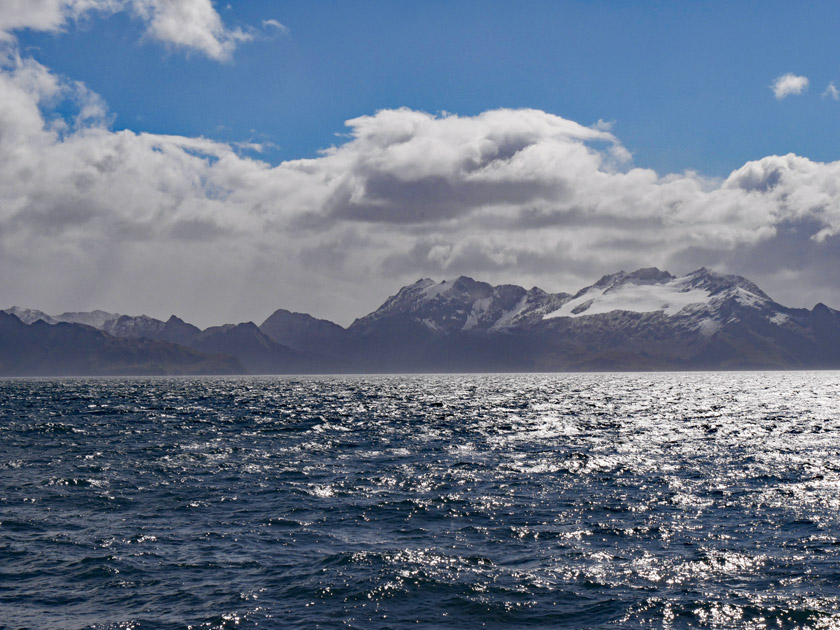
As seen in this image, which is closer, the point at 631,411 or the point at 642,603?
the point at 642,603

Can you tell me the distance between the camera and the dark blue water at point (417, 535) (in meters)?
26.5

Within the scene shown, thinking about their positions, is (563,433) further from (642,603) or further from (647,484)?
(642,603)

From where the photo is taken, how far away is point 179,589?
28.5 m

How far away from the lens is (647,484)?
51.6 metres

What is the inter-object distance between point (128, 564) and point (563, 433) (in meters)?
64.3

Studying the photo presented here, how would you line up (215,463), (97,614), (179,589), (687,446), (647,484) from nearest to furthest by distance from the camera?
1. (97,614)
2. (179,589)
3. (647,484)
4. (215,463)
5. (687,446)

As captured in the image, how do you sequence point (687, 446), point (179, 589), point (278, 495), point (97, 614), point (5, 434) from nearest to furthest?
point (97, 614) < point (179, 589) < point (278, 495) < point (687, 446) < point (5, 434)

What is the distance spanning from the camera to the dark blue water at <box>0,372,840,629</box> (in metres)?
26.5

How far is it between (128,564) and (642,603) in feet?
69.8

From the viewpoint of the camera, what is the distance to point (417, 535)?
3706cm

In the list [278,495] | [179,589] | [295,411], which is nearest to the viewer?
[179,589]

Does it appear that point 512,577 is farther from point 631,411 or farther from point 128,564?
point 631,411

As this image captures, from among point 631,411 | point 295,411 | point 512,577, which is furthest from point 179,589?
point 631,411

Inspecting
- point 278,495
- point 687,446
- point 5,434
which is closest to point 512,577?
point 278,495
